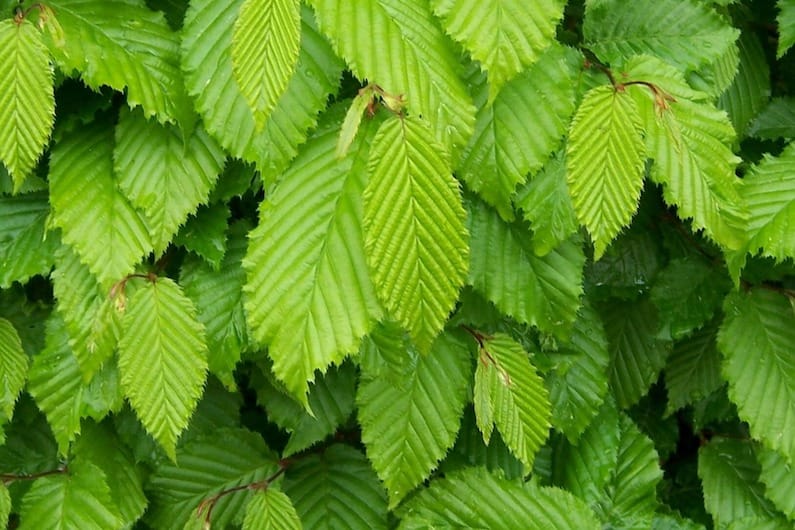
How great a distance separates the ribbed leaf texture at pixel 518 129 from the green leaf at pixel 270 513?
0.53 metres

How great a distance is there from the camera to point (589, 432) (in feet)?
4.44

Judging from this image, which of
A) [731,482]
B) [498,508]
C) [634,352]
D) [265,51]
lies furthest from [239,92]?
[731,482]

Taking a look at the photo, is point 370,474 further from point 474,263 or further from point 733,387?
point 733,387

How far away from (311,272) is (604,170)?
0.36 meters

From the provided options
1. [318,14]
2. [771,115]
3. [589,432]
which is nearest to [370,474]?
[589,432]

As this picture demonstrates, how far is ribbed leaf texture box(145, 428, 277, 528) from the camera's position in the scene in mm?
1282

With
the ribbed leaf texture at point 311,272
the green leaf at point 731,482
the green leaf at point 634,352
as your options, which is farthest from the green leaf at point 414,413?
the green leaf at point 731,482

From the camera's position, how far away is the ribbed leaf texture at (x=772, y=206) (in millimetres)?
1108

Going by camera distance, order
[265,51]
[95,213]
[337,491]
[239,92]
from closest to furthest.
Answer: [265,51] < [239,92] < [95,213] < [337,491]

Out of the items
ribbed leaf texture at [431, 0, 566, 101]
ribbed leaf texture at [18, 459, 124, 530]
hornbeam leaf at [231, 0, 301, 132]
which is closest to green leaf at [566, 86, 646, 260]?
ribbed leaf texture at [431, 0, 566, 101]

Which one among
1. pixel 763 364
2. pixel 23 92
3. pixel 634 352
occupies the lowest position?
pixel 763 364

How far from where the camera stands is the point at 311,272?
921 millimetres

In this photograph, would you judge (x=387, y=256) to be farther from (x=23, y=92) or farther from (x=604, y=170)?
(x=23, y=92)

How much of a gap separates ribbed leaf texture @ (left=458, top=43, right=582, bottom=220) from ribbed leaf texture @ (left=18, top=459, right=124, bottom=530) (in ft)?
2.37
